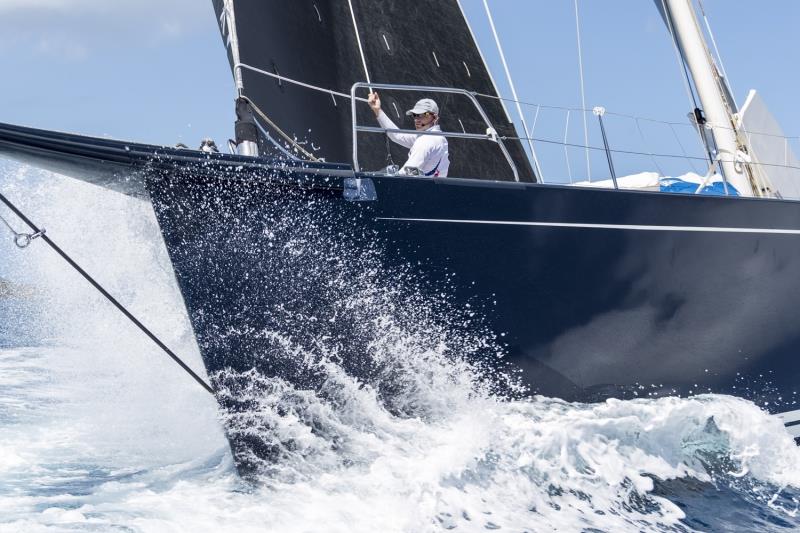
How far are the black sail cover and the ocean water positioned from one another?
5.12 feet

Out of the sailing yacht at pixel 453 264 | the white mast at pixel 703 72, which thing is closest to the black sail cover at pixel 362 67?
the sailing yacht at pixel 453 264

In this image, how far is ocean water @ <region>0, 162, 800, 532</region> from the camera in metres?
3.68

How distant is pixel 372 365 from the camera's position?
4.16 m

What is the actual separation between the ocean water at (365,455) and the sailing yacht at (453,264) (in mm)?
140

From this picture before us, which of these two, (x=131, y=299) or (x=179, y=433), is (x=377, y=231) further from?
(x=179, y=433)

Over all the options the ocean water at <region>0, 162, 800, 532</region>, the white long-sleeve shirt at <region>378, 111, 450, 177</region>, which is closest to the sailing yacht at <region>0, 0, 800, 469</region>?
the ocean water at <region>0, 162, 800, 532</region>

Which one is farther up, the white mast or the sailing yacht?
the white mast

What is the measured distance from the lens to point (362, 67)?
20.7 ft

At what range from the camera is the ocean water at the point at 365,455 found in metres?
3.68

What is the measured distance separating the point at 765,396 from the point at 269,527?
10.4 ft

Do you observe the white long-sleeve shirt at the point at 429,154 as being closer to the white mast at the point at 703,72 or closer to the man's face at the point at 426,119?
the man's face at the point at 426,119

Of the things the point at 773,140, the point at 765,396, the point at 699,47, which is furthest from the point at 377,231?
the point at 773,140

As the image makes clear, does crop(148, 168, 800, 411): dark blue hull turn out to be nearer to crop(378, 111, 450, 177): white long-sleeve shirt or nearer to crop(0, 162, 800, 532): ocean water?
crop(0, 162, 800, 532): ocean water

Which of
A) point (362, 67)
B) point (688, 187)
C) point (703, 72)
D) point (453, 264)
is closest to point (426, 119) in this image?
point (453, 264)
